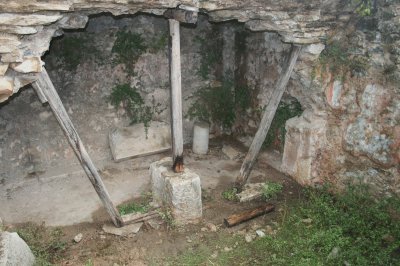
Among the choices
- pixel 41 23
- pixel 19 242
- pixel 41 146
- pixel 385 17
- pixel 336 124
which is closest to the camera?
pixel 41 23

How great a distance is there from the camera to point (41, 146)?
20.3 ft

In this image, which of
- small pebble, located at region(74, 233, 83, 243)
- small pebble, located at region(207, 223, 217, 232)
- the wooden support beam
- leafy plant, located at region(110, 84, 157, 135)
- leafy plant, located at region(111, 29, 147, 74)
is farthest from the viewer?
leafy plant, located at region(110, 84, 157, 135)

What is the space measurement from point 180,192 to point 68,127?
1631 mm

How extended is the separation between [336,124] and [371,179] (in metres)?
0.88

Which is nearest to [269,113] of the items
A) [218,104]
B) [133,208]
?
[218,104]

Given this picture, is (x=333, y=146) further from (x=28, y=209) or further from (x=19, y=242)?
(x=28, y=209)

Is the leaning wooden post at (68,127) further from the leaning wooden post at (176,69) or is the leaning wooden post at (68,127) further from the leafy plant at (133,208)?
the leaning wooden post at (176,69)

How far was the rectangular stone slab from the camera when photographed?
6625 millimetres

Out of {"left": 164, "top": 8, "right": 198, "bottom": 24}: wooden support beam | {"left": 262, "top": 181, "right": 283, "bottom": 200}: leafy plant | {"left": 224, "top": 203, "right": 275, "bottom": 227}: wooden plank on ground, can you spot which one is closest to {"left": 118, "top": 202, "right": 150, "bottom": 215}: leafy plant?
{"left": 224, "top": 203, "right": 275, "bottom": 227}: wooden plank on ground

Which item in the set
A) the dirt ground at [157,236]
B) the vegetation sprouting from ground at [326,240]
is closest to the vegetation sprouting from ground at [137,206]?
the dirt ground at [157,236]

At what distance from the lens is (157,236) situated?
4820 mm

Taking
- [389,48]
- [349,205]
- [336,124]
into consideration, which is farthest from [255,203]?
[389,48]

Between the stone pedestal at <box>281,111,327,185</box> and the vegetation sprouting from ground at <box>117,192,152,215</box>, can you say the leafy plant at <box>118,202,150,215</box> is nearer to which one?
the vegetation sprouting from ground at <box>117,192,152,215</box>

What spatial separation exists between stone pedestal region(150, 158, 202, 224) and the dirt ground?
0.16 m
